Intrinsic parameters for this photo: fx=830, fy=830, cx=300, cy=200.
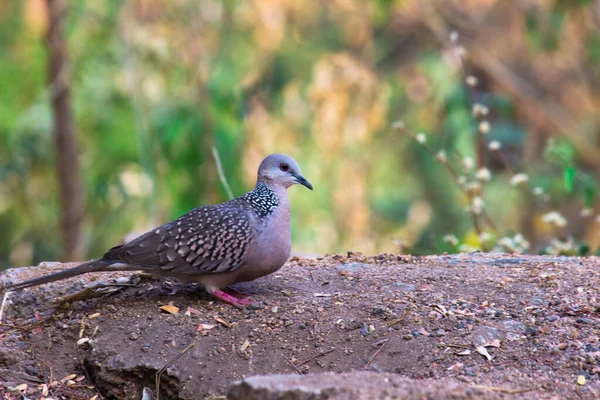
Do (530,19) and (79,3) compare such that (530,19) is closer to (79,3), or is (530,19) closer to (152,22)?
(152,22)

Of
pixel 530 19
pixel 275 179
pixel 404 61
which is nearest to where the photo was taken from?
pixel 275 179

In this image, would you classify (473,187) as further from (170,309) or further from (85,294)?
(85,294)

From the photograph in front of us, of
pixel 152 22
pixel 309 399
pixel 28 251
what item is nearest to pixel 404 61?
pixel 152 22

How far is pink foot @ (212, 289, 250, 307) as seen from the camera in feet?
14.7

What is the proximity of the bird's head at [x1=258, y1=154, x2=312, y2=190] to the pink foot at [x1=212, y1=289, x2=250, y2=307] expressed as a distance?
730mm

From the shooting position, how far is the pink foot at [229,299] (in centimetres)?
449

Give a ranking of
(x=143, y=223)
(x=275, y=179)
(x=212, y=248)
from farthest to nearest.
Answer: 1. (x=143, y=223)
2. (x=275, y=179)
3. (x=212, y=248)

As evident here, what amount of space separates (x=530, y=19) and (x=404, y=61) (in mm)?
3044

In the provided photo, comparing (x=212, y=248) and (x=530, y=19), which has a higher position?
(x=530, y=19)

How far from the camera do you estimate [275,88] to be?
42.5ft

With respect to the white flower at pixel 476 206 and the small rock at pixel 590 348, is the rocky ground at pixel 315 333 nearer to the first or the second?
the small rock at pixel 590 348

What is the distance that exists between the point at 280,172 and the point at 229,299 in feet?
2.77

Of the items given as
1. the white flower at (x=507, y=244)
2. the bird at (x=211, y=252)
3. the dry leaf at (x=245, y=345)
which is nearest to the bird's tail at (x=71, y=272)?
the bird at (x=211, y=252)

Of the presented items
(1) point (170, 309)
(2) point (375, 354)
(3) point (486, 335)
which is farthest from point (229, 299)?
(3) point (486, 335)
